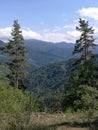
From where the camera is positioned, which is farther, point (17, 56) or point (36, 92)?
point (17, 56)

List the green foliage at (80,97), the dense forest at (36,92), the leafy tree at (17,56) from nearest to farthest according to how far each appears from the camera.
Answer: the dense forest at (36,92) → the green foliage at (80,97) → the leafy tree at (17,56)

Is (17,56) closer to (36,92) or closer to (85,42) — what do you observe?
(85,42)

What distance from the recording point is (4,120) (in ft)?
34.6

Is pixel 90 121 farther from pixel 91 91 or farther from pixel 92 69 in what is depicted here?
pixel 92 69

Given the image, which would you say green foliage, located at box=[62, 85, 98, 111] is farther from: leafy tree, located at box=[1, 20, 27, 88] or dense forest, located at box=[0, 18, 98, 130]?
leafy tree, located at box=[1, 20, 27, 88]

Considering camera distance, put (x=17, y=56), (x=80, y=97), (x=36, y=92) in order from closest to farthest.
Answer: (x=36, y=92) → (x=80, y=97) → (x=17, y=56)

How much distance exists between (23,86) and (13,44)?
19.8ft

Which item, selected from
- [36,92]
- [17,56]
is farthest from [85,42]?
[36,92]

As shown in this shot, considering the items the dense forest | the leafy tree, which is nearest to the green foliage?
the dense forest

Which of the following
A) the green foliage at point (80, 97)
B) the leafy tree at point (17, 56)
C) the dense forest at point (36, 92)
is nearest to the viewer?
the dense forest at point (36, 92)

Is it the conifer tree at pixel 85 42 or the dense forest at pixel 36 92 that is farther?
the conifer tree at pixel 85 42

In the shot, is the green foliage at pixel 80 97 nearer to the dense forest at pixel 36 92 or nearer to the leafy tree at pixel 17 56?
the dense forest at pixel 36 92

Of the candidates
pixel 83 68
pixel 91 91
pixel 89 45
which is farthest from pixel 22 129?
pixel 89 45

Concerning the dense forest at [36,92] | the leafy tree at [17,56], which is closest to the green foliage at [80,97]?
the dense forest at [36,92]
